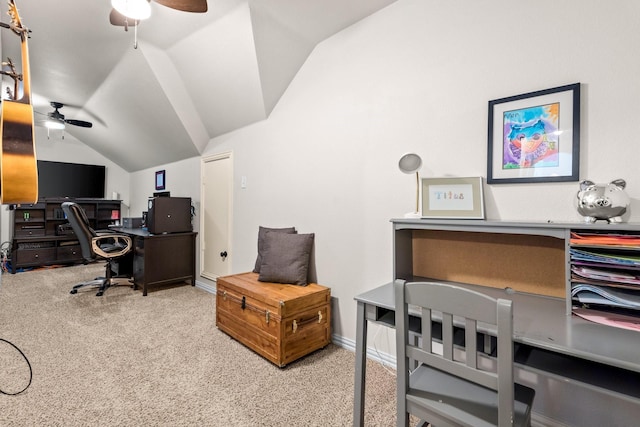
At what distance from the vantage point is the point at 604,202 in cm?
116

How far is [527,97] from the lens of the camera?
4.89ft

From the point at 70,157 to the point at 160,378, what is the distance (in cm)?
583

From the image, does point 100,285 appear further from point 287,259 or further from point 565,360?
point 565,360

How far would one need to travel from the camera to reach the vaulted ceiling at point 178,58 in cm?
222

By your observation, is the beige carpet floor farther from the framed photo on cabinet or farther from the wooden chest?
the framed photo on cabinet

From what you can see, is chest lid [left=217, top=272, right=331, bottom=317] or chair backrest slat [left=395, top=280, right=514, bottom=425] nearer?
chair backrest slat [left=395, top=280, right=514, bottom=425]

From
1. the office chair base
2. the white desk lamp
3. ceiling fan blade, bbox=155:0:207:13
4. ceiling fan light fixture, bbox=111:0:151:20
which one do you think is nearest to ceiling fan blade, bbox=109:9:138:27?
ceiling fan light fixture, bbox=111:0:151:20

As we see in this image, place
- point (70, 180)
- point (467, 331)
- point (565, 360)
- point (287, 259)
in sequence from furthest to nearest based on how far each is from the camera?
point (70, 180) → point (287, 259) → point (565, 360) → point (467, 331)

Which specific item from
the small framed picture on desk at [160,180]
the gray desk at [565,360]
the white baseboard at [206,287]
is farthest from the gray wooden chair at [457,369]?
the small framed picture on desk at [160,180]

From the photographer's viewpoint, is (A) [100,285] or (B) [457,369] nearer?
(B) [457,369]

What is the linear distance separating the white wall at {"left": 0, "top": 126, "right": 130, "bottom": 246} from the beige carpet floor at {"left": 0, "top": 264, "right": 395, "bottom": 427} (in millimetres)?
3160

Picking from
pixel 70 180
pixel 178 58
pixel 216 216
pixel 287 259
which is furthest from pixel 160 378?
pixel 70 180

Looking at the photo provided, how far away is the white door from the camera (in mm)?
3516

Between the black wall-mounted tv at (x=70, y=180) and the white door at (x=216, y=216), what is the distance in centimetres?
349
